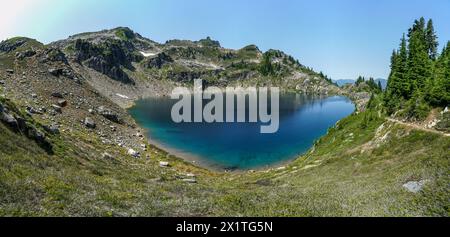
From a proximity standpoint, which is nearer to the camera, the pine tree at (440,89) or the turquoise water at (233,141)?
the pine tree at (440,89)

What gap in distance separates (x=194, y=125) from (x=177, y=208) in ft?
362

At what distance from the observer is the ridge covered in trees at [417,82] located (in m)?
56.1

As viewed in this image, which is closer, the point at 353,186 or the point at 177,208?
the point at 177,208

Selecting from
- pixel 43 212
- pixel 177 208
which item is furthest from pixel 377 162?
pixel 43 212

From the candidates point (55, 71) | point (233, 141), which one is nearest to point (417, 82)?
point (233, 141)

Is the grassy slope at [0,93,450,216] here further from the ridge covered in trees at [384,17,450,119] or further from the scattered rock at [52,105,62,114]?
the scattered rock at [52,105,62,114]

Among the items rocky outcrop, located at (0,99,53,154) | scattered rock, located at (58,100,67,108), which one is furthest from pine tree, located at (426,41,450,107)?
scattered rock, located at (58,100,67,108)

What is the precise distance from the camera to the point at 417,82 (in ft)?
222

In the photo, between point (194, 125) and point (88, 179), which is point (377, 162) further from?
point (194, 125)

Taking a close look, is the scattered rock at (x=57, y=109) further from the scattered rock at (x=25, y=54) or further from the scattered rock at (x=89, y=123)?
the scattered rock at (x=25, y=54)

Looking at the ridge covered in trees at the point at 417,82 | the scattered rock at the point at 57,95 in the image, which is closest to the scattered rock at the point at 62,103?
the scattered rock at the point at 57,95

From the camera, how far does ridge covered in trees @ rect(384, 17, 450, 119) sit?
56.1 meters

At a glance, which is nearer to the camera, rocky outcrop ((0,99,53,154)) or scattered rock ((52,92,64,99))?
rocky outcrop ((0,99,53,154))

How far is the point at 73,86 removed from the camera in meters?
118
